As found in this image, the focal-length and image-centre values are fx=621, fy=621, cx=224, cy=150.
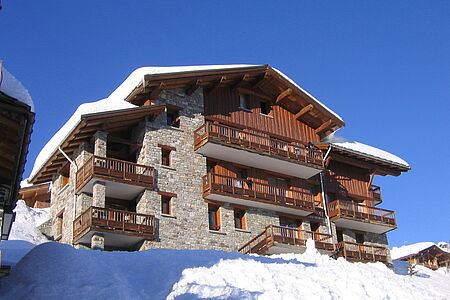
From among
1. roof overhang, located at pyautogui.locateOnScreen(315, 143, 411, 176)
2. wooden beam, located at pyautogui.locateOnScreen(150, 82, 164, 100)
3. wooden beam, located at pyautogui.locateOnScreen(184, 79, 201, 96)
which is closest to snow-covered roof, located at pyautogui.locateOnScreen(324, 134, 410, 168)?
roof overhang, located at pyautogui.locateOnScreen(315, 143, 411, 176)

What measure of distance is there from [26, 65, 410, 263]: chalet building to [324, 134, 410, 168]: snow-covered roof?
0.22 meters

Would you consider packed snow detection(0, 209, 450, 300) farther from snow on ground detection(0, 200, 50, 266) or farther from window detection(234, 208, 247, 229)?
window detection(234, 208, 247, 229)

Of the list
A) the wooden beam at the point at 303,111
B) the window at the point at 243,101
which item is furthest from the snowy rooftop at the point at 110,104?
the wooden beam at the point at 303,111

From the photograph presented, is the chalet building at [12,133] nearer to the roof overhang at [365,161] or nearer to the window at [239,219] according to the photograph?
the window at [239,219]

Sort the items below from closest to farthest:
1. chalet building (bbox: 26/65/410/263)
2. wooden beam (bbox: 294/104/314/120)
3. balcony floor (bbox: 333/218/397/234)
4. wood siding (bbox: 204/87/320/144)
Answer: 1. chalet building (bbox: 26/65/410/263)
2. wood siding (bbox: 204/87/320/144)
3. balcony floor (bbox: 333/218/397/234)
4. wooden beam (bbox: 294/104/314/120)

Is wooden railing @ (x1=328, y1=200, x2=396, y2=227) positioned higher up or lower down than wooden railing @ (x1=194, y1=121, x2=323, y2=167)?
lower down

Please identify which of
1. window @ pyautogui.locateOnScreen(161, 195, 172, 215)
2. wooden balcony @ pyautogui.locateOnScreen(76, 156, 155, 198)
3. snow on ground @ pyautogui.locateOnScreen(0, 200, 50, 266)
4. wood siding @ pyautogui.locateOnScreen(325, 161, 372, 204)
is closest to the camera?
snow on ground @ pyautogui.locateOnScreen(0, 200, 50, 266)

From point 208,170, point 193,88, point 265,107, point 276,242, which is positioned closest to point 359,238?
point 276,242

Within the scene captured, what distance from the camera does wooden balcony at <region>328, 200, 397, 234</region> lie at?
33469 millimetres

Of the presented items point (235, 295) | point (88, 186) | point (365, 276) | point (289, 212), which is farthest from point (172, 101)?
point (235, 295)

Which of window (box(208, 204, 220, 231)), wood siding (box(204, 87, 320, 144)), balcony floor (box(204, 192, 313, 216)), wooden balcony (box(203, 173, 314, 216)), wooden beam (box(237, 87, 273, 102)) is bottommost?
window (box(208, 204, 220, 231))

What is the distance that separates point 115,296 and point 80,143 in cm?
1535

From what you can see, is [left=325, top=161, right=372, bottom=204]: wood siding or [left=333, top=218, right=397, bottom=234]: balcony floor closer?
[left=333, top=218, right=397, bottom=234]: balcony floor

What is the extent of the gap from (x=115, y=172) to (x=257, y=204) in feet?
24.7
